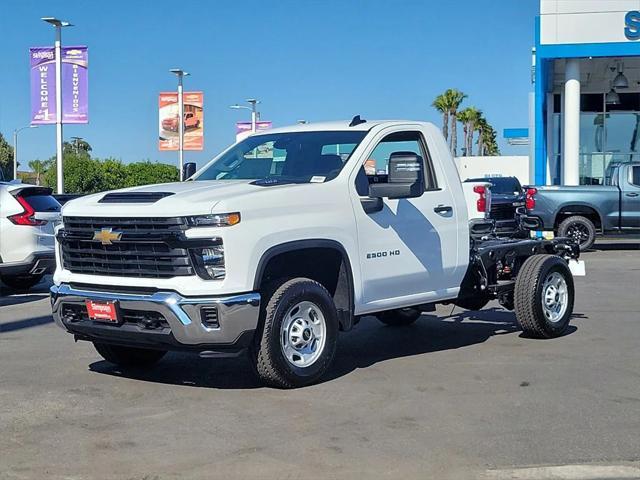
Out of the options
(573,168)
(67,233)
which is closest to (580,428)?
(67,233)

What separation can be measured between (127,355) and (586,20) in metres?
21.3

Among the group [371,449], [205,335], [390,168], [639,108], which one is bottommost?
[371,449]

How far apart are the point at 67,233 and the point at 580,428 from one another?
417cm

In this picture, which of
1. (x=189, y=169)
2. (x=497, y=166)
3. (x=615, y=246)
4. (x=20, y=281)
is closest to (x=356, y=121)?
(x=189, y=169)

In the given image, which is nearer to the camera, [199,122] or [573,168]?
[573,168]

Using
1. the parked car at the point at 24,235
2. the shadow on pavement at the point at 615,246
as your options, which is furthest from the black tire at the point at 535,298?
the shadow on pavement at the point at 615,246

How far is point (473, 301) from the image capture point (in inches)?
370

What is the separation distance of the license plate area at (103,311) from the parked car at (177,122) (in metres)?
34.3

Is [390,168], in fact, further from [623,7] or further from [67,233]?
[623,7]

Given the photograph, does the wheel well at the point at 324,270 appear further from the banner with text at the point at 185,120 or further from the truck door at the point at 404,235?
the banner with text at the point at 185,120

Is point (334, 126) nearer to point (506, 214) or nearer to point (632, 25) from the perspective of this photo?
point (506, 214)

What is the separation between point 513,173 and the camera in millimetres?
54219

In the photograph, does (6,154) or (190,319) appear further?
(6,154)

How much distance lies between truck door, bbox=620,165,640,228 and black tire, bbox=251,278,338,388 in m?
14.5
